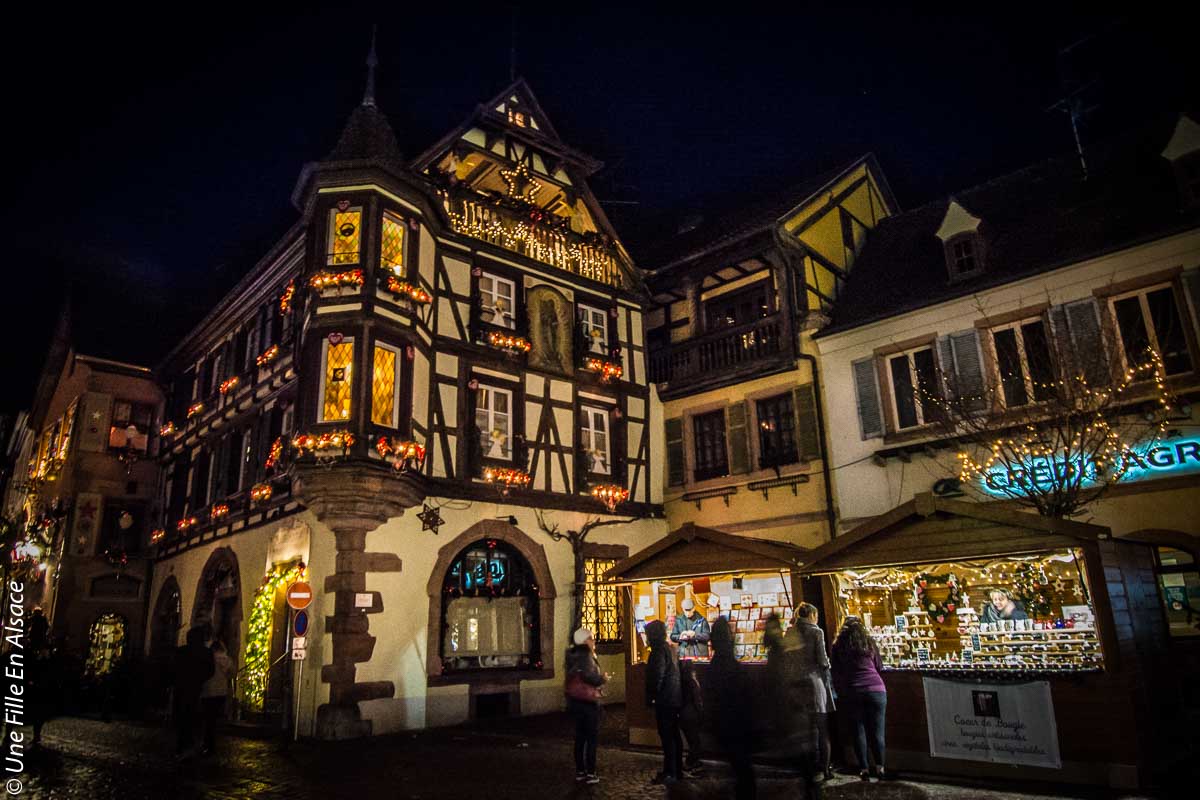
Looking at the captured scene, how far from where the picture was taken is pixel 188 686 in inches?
468

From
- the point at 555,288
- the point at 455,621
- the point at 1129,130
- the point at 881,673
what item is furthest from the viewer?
the point at 555,288

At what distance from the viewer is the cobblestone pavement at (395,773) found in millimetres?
9096

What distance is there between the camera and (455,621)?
16.9 m

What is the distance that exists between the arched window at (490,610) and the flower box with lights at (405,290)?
539 cm

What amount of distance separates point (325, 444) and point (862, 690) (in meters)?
10.2

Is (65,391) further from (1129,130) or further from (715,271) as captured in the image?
(1129,130)

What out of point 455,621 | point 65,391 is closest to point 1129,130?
point 455,621

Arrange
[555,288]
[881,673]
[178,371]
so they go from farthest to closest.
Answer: [178,371] → [555,288] → [881,673]

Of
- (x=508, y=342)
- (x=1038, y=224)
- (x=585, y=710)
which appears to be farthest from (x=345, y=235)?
(x=1038, y=224)

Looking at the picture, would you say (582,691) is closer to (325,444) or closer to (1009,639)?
(1009,639)

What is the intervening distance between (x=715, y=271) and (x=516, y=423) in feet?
22.4

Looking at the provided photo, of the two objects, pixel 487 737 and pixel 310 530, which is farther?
pixel 310 530

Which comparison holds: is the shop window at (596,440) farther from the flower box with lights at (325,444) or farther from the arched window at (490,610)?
the flower box with lights at (325,444)

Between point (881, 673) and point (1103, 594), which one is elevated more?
point (1103, 594)
